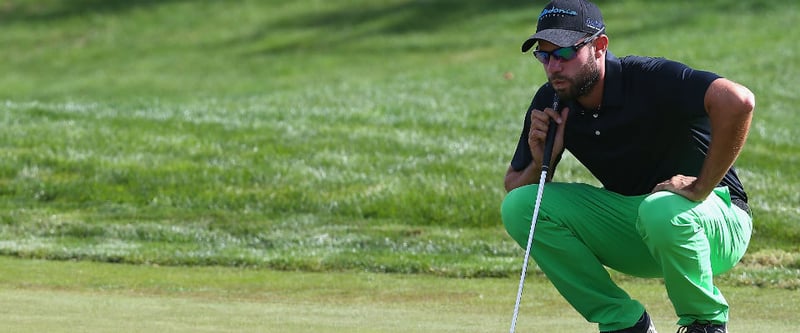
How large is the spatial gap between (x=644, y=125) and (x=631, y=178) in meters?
0.29

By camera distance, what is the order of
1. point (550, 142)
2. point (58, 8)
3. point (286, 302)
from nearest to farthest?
point (550, 142) < point (286, 302) < point (58, 8)

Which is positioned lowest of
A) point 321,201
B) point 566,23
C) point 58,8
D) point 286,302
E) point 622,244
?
point 58,8

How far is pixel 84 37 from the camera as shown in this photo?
33906 millimetres

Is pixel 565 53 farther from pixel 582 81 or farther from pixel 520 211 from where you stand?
pixel 520 211

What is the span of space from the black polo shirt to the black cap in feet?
0.72

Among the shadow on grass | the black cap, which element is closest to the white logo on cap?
the black cap

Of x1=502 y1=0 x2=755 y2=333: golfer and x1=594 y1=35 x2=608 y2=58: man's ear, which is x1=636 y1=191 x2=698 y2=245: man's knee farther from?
x1=594 y1=35 x2=608 y2=58: man's ear

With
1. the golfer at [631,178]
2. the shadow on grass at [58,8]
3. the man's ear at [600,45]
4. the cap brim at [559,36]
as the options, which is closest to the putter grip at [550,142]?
the golfer at [631,178]

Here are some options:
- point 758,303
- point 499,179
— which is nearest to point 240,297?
point 758,303

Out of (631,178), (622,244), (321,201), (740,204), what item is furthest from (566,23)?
(321,201)

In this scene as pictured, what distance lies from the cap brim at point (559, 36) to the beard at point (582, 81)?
0.13 m

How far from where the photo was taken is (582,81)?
4828 mm

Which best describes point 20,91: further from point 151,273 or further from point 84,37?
point 151,273

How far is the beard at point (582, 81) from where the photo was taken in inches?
190
